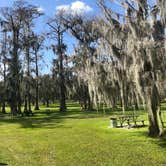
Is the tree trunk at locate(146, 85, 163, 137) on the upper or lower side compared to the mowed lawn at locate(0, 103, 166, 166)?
upper

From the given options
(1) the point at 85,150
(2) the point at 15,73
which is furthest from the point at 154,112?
(2) the point at 15,73

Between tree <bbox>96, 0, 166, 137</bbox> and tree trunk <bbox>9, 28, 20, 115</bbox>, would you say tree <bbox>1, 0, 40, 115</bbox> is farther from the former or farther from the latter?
tree <bbox>96, 0, 166, 137</bbox>

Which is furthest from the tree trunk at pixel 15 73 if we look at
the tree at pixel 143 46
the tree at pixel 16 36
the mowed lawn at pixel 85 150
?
the tree at pixel 143 46

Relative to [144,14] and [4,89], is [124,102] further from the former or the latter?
[4,89]

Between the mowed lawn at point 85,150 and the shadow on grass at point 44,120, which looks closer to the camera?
the mowed lawn at point 85,150

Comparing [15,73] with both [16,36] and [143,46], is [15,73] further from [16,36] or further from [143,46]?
[143,46]

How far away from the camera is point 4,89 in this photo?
112 feet

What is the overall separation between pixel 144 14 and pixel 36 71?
27683mm

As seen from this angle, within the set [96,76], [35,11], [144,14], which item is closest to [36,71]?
[35,11]

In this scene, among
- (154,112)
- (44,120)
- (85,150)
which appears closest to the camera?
(85,150)

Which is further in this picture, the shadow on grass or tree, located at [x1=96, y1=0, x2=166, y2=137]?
the shadow on grass

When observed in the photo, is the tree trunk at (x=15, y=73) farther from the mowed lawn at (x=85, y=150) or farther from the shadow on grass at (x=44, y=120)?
the mowed lawn at (x=85, y=150)

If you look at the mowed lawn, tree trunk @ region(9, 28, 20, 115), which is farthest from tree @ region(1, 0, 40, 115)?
the mowed lawn

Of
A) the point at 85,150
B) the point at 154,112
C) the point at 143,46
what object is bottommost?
the point at 85,150
